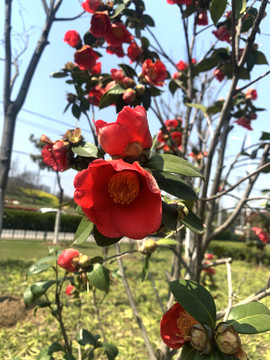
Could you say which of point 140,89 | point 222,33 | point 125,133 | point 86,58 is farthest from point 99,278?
point 222,33

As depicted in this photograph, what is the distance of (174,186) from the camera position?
50 cm

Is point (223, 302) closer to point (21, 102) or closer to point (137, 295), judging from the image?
point (137, 295)

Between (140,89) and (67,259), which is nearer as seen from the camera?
(67,259)

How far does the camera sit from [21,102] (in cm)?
330

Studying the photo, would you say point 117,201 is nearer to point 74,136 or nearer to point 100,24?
point 74,136

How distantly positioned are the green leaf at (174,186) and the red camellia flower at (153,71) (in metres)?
0.70

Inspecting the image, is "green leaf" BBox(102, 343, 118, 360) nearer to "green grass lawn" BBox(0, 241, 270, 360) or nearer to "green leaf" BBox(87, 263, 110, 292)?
"green grass lawn" BBox(0, 241, 270, 360)

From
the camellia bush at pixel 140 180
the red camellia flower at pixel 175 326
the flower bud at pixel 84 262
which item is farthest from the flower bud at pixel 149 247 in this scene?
the red camellia flower at pixel 175 326

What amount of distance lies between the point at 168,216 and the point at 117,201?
0.37 feet

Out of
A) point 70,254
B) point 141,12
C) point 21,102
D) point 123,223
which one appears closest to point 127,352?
point 70,254

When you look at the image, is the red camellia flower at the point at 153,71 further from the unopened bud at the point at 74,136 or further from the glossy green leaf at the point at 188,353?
the glossy green leaf at the point at 188,353

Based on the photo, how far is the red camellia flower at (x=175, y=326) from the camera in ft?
1.81

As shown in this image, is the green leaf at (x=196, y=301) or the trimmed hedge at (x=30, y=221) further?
the trimmed hedge at (x=30, y=221)

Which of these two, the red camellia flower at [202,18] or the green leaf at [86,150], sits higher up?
the red camellia flower at [202,18]
